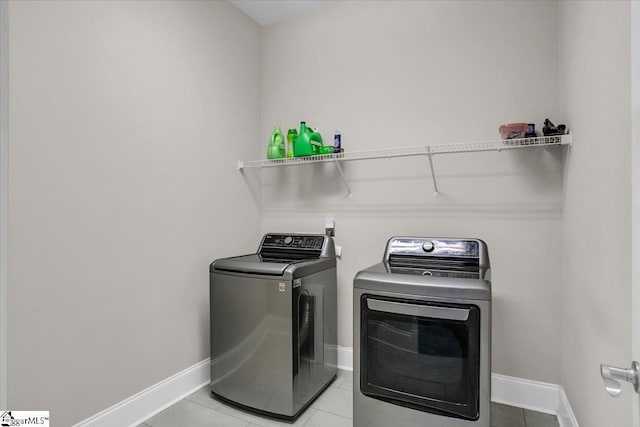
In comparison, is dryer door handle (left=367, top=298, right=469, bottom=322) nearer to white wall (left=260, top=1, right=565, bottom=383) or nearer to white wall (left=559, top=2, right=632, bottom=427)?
white wall (left=559, top=2, right=632, bottom=427)

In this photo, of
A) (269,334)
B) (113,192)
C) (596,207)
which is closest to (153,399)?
(269,334)

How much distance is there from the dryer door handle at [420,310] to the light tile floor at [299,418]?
758mm

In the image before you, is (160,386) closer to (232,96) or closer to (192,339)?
(192,339)

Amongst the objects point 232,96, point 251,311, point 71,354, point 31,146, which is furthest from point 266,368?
point 232,96

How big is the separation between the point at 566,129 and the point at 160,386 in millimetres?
2632

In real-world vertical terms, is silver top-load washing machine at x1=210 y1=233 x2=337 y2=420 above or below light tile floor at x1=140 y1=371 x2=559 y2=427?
above

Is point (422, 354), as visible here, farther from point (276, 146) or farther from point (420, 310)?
point (276, 146)

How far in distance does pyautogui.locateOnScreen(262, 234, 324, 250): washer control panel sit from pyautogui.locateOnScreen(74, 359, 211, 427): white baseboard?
909 millimetres

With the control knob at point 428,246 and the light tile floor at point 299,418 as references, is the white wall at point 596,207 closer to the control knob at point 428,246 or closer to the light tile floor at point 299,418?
the light tile floor at point 299,418

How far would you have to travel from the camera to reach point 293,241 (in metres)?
2.50

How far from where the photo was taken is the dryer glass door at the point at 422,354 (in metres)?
1.47

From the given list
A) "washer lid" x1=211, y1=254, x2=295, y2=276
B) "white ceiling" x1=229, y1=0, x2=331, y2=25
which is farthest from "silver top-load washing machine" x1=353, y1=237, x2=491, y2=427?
"white ceiling" x1=229, y1=0, x2=331, y2=25

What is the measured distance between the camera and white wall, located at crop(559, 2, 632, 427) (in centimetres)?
98

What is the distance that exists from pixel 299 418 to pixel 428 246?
1.22 meters
